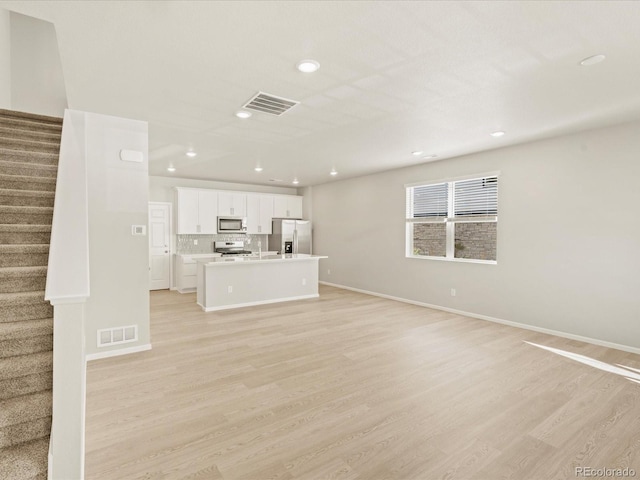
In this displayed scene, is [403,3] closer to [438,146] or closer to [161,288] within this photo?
[438,146]

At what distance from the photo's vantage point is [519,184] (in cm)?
485

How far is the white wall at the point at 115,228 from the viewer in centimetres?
355

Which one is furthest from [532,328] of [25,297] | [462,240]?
[25,297]

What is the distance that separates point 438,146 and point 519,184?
1324 millimetres

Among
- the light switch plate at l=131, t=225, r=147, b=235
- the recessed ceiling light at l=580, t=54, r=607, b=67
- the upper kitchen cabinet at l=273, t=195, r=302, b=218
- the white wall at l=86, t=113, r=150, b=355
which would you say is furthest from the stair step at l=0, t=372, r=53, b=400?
the upper kitchen cabinet at l=273, t=195, r=302, b=218

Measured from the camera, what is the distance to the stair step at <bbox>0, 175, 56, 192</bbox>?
9.16ft

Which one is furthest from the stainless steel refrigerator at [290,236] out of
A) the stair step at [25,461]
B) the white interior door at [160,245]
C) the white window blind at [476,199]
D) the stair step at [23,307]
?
the stair step at [25,461]

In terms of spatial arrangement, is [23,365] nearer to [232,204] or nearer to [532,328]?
[532,328]

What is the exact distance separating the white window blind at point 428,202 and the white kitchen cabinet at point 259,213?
3.97 meters

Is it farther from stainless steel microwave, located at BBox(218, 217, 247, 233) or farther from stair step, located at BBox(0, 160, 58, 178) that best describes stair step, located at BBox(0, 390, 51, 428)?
stainless steel microwave, located at BBox(218, 217, 247, 233)

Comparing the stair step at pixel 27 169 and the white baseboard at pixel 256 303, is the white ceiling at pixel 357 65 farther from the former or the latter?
the white baseboard at pixel 256 303

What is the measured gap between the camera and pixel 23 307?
2.07 metres

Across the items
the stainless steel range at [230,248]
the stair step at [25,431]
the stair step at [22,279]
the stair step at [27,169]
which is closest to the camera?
the stair step at [25,431]

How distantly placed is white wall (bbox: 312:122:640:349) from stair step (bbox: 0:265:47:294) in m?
5.55
